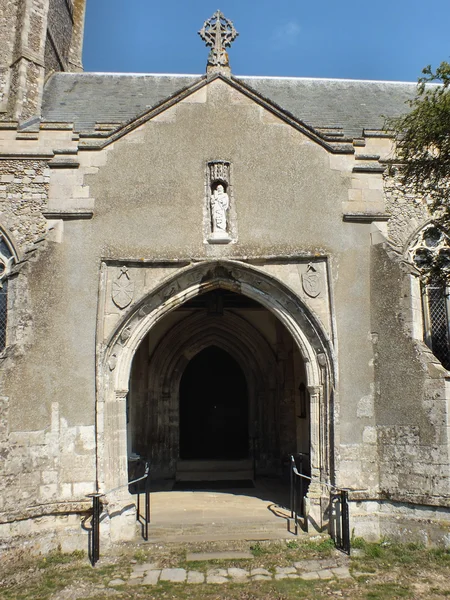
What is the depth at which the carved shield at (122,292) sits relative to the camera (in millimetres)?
6613

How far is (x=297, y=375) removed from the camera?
10.3 m

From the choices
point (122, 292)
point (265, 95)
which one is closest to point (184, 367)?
point (122, 292)

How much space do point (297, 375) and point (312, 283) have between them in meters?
3.96

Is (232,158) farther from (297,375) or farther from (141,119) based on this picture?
(297,375)

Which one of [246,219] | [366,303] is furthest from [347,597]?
[246,219]

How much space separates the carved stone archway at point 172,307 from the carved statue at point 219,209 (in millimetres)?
482

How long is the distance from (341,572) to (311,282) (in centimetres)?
350

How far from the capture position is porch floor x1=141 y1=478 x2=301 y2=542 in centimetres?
648

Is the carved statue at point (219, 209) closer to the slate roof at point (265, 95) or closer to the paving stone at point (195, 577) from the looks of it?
the paving stone at point (195, 577)

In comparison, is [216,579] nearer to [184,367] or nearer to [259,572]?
[259,572]

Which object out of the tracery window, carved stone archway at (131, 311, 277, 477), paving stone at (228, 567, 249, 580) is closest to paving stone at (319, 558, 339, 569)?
paving stone at (228, 567, 249, 580)

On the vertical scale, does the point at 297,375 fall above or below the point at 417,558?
above

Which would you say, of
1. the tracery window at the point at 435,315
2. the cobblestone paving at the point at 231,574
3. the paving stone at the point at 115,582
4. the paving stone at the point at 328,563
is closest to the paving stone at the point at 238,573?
the cobblestone paving at the point at 231,574

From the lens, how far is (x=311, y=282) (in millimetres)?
6762
